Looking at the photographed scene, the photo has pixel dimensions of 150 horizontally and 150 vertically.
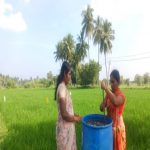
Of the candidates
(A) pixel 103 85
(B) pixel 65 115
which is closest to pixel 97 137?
(B) pixel 65 115

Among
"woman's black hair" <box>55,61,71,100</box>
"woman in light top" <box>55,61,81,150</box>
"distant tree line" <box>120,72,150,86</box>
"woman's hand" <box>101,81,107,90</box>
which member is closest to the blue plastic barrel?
"woman in light top" <box>55,61,81,150</box>

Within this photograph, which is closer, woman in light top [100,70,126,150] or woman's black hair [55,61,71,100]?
woman's black hair [55,61,71,100]

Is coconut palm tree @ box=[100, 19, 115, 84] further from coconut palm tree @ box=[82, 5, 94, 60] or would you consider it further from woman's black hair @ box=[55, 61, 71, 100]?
woman's black hair @ box=[55, 61, 71, 100]

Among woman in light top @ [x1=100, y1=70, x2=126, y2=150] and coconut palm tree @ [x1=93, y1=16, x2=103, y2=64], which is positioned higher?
coconut palm tree @ [x1=93, y1=16, x2=103, y2=64]

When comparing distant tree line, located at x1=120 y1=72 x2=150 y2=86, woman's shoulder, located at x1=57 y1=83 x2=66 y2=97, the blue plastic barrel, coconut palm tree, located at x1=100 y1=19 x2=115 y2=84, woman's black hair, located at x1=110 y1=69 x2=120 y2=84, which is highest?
coconut palm tree, located at x1=100 y1=19 x2=115 y2=84

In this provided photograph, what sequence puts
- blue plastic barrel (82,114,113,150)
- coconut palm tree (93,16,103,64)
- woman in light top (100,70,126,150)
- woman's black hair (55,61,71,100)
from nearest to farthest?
blue plastic barrel (82,114,113,150), woman's black hair (55,61,71,100), woman in light top (100,70,126,150), coconut palm tree (93,16,103,64)

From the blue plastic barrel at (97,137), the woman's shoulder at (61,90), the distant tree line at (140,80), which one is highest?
the distant tree line at (140,80)

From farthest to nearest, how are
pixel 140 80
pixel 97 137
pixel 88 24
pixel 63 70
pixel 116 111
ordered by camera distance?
pixel 140 80 < pixel 88 24 < pixel 116 111 < pixel 63 70 < pixel 97 137

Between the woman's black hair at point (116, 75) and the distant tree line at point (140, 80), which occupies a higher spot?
the distant tree line at point (140, 80)

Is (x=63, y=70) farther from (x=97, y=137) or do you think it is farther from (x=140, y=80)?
(x=140, y=80)

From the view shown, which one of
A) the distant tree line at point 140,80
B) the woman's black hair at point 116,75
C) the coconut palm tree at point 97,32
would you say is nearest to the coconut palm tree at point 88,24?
the coconut palm tree at point 97,32

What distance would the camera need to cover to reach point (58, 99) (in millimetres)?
3266

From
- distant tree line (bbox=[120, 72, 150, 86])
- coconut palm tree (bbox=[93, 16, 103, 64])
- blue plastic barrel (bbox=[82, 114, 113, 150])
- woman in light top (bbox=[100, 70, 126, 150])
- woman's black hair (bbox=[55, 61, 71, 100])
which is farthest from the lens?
distant tree line (bbox=[120, 72, 150, 86])

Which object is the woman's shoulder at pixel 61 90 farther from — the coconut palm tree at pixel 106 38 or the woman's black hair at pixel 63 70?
the coconut palm tree at pixel 106 38
